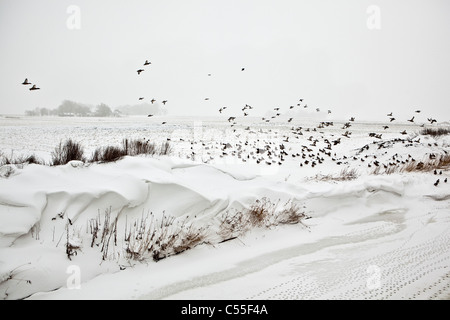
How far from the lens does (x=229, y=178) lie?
6922 mm

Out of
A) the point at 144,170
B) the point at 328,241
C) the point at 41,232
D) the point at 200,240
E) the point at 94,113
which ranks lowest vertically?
the point at 328,241

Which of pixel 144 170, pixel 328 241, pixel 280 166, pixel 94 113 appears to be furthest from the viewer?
pixel 94 113

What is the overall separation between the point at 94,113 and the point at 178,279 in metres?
70.6

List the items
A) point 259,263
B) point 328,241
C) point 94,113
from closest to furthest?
point 259,263
point 328,241
point 94,113

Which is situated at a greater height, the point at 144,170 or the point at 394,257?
the point at 144,170

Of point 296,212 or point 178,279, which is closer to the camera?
point 178,279

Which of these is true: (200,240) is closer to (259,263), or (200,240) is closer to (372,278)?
(259,263)

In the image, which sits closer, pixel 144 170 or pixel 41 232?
pixel 41 232

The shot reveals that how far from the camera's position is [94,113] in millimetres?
65000
